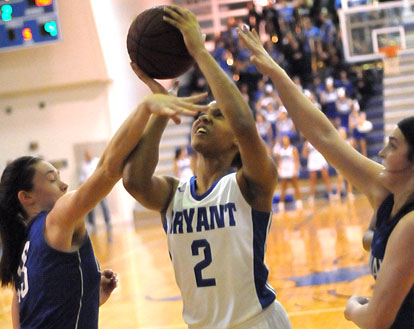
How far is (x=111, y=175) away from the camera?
2.57 m

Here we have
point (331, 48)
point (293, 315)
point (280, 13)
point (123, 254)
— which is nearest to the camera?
point (293, 315)

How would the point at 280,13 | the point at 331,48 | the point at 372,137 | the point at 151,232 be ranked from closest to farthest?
the point at 151,232
the point at 372,137
the point at 331,48
the point at 280,13

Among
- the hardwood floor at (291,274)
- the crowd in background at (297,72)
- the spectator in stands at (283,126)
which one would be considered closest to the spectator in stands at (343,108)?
the crowd in background at (297,72)

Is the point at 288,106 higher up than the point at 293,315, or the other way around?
the point at 288,106

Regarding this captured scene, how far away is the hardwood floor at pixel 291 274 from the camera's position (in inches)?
238

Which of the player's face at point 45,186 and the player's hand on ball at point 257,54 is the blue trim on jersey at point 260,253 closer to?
the player's hand on ball at point 257,54

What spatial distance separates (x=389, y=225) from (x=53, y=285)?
4.22ft

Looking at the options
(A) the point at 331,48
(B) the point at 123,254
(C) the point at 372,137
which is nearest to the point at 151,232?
(B) the point at 123,254

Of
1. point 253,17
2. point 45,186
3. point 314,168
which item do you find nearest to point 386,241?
point 45,186

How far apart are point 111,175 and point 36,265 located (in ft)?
1.57

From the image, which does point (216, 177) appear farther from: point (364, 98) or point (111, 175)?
point (364, 98)

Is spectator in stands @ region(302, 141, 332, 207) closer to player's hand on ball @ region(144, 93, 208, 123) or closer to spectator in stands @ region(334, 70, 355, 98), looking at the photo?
spectator in stands @ region(334, 70, 355, 98)

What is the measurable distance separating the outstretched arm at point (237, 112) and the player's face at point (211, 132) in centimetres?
19

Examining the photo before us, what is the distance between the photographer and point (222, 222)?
97.9 inches
